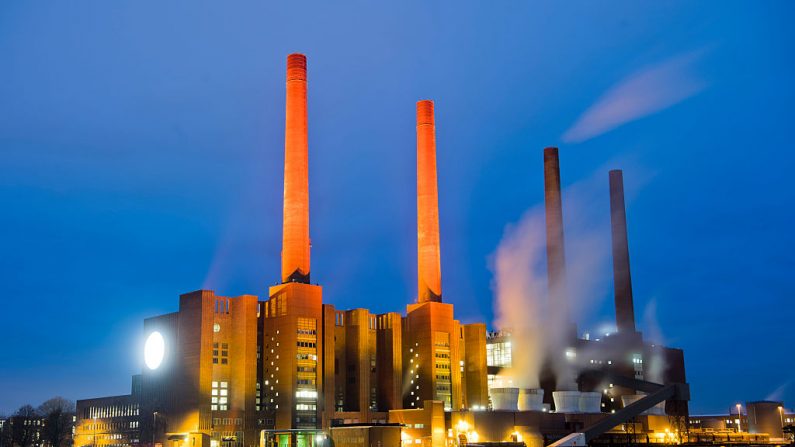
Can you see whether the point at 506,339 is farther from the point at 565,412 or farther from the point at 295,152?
the point at 295,152

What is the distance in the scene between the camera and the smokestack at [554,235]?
112 metres

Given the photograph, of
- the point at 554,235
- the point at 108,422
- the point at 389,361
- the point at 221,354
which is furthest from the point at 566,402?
the point at 108,422

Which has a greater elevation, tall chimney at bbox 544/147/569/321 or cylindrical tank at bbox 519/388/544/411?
tall chimney at bbox 544/147/569/321

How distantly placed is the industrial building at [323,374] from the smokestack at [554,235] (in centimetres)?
15

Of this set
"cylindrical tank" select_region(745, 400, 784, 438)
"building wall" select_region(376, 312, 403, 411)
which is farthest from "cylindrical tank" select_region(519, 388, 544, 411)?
"cylindrical tank" select_region(745, 400, 784, 438)

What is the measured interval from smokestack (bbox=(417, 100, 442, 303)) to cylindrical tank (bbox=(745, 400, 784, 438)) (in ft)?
147

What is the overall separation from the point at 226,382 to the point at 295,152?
87.8 ft

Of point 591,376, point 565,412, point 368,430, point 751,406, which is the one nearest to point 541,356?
point 591,376

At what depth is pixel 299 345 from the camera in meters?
95.6

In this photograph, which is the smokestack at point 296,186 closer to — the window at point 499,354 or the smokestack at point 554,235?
the smokestack at point 554,235

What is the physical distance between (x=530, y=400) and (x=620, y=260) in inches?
1260

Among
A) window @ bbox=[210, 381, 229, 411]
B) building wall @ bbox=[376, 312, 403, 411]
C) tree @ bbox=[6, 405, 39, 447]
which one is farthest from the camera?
tree @ bbox=[6, 405, 39, 447]

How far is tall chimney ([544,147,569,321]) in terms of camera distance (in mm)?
112375

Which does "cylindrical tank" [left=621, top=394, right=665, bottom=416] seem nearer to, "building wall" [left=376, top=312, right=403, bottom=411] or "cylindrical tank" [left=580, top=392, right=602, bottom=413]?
"cylindrical tank" [left=580, top=392, right=602, bottom=413]
